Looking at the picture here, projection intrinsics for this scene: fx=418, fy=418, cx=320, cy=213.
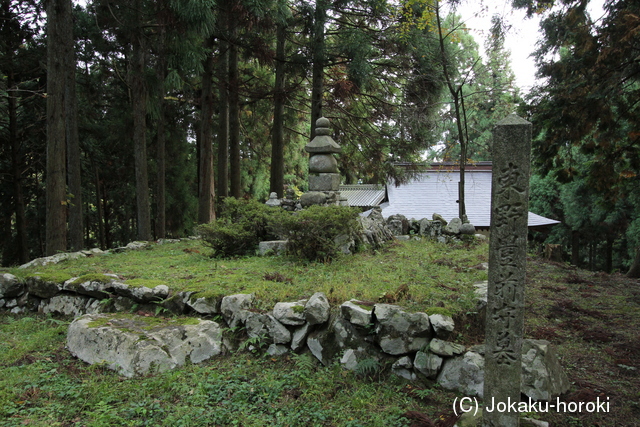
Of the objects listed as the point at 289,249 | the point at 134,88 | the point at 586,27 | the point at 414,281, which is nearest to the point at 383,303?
the point at 414,281

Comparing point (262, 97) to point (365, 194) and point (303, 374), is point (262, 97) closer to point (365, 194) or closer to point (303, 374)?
point (365, 194)

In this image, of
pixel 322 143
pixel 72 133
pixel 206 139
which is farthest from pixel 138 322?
pixel 206 139

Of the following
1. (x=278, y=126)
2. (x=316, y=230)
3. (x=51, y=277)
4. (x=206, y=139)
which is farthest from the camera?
(x=278, y=126)

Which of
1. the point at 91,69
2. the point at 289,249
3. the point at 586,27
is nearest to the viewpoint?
the point at 586,27

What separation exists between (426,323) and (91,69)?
15.1 metres

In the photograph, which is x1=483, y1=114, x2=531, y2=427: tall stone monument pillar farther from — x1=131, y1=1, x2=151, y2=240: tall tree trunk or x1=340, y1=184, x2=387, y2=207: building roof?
x1=340, y1=184, x2=387, y2=207: building roof

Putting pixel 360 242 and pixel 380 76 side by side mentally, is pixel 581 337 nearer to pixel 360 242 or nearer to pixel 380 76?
pixel 360 242

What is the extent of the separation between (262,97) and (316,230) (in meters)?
7.66

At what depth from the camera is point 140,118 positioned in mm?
11188

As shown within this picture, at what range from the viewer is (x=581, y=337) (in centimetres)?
503

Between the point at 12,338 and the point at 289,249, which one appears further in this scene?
the point at 289,249

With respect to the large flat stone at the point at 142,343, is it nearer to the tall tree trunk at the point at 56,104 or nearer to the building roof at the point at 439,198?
the tall tree trunk at the point at 56,104

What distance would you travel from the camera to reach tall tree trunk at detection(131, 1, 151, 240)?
1091cm

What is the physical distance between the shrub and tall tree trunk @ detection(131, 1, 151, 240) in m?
3.87
